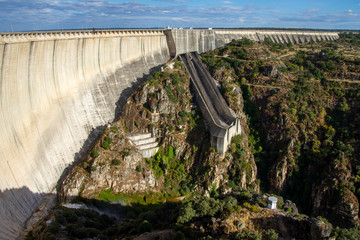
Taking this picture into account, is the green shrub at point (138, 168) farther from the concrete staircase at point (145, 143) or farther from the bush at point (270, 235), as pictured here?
the bush at point (270, 235)

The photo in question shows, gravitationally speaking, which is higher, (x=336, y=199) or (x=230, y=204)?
(x=230, y=204)

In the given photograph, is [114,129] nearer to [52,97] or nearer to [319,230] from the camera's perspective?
[52,97]

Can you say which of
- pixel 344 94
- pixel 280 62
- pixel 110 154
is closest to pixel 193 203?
pixel 110 154

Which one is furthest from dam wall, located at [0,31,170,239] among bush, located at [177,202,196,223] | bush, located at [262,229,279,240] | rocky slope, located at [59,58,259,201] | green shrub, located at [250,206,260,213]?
bush, located at [262,229,279,240]

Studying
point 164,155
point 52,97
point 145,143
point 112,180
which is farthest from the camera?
point 164,155

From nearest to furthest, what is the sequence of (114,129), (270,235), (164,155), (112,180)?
(270,235)
(112,180)
(114,129)
(164,155)

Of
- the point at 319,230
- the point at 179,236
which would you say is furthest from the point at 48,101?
the point at 319,230

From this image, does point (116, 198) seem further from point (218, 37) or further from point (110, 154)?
point (218, 37)
